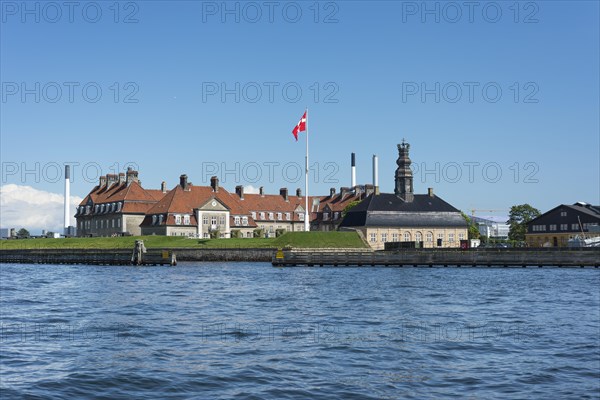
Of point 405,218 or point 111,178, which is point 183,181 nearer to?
point 111,178

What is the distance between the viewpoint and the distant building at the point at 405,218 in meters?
112

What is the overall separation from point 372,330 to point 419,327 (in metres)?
1.96

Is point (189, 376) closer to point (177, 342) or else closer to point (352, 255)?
point (177, 342)

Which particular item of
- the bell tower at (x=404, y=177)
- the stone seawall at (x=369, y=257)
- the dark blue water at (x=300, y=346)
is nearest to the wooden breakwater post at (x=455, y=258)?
the stone seawall at (x=369, y=257)

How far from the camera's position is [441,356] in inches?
867

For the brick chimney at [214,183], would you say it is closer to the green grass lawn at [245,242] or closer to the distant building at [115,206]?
the distant building at [115,206]

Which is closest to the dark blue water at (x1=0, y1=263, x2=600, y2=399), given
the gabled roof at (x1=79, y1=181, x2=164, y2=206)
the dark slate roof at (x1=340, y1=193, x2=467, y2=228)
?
the dark slate roof at (x1=340, y1=193, x2=467, y2=228)

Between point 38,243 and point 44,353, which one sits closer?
point 44,353

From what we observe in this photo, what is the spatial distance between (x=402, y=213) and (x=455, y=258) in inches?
1163

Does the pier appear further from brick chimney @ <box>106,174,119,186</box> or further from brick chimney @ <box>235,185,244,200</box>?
brick chimney @ <box>235,185,244,200</box>

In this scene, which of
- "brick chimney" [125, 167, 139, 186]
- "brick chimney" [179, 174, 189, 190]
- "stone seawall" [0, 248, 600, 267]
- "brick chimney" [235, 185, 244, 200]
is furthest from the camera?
"brick chimney" [235, 185, 244, 200]

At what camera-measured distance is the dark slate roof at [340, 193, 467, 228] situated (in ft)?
369

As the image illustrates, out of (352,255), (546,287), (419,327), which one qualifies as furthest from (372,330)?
(352,255)

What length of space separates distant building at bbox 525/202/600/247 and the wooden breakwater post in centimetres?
3914
